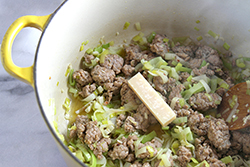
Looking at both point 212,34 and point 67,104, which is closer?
point 67,104

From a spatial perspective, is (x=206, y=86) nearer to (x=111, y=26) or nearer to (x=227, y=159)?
(x=227, y=159)

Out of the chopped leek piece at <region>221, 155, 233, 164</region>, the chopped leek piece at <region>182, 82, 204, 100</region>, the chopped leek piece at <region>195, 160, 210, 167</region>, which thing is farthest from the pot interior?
the chopped leek piece at <region>195, 160, 210, 167</region>

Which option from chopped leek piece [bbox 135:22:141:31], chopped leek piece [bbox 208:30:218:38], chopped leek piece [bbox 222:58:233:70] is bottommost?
chopped leek piece [bbox 222:58:233:70]

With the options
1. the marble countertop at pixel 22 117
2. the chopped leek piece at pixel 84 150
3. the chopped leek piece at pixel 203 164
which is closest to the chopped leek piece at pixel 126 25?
the marble countertop at pixel 22 117

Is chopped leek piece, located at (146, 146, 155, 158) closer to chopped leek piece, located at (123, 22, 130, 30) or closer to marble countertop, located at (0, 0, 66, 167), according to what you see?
marble countertop, located at (0, 0, 66, 167)

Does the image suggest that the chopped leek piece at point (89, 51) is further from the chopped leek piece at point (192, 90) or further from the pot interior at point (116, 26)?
the chopped leek piece at point (192, 90)

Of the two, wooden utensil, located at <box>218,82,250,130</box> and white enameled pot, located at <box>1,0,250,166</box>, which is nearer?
white enameled pot, located at <box>1,0,250,166</box>

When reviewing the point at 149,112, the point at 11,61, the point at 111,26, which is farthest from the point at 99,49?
the point at 11,61
